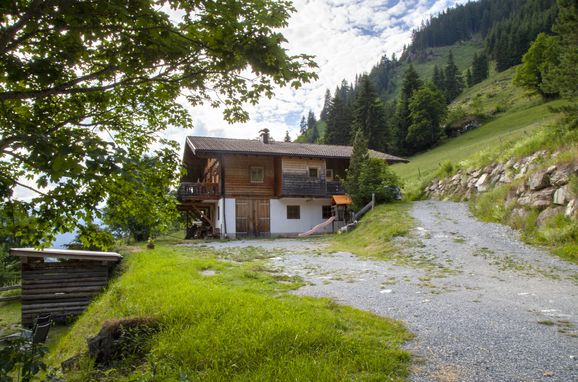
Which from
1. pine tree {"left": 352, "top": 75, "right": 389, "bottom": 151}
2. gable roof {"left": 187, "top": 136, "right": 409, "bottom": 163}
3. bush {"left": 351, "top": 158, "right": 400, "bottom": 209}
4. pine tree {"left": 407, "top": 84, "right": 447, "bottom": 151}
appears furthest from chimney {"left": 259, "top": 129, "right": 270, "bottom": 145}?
pine tree {"left": 407, "top": 84, "right": 447, "bottom": 151}

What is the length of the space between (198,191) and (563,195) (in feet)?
61.4

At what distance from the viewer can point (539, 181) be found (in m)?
12.7

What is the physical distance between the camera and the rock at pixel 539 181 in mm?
12492

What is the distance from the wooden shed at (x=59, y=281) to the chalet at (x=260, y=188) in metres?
9.22

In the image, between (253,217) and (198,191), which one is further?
(253,217)

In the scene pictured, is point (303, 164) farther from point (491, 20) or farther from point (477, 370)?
point (491, 20)

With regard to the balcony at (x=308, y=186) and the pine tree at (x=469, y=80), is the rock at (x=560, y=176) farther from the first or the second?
the pine tree at (x=469, y=80)

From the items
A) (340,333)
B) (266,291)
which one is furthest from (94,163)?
(266,291)

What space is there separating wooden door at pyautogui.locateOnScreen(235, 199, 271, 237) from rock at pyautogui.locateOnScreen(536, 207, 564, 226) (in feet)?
51.9

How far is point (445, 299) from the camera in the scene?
21.7 ft

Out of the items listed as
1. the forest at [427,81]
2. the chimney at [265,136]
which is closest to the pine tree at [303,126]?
the forest at [427,81]

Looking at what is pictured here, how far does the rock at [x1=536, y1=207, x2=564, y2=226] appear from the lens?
11195 mm

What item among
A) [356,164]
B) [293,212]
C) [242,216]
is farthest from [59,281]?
[356,164]

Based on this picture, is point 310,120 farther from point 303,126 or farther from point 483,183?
point 483,183
